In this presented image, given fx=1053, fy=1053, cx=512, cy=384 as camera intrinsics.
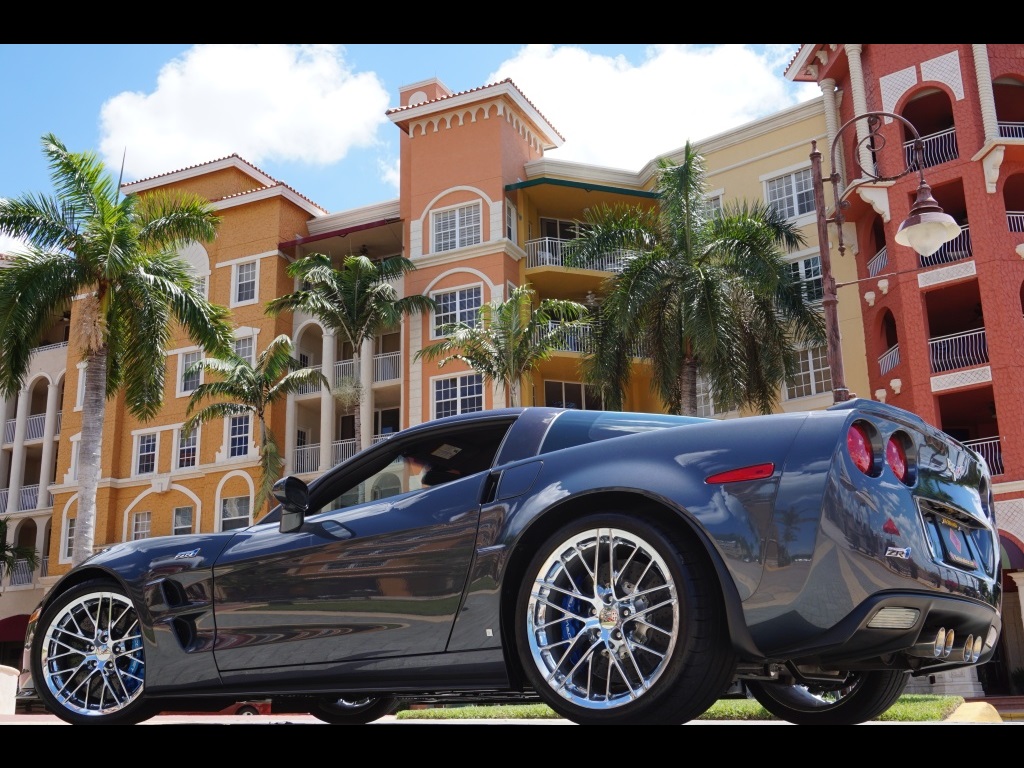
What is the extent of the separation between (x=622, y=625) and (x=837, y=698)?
1678 mm

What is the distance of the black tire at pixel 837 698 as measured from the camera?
4695mm

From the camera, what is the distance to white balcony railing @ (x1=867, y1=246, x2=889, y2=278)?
28.9 meters

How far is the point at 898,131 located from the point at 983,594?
90.7ft

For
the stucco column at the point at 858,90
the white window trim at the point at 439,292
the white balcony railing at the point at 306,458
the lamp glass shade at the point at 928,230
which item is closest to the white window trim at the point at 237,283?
the white balcony railing at the point at 306,458

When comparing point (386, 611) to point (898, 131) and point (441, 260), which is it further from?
point (441, 260)

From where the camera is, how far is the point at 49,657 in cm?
530

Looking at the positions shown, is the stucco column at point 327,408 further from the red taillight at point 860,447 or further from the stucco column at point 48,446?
the red taillight at point 860,447

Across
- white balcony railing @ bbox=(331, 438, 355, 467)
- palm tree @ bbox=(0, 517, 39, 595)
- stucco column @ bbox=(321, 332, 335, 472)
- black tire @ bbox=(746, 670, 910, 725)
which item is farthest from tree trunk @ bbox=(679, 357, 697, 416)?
palm tree @ bbox=(0, 517, 39, 595)

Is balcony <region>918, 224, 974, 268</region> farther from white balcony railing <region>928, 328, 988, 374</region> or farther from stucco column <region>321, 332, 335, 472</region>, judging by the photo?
stucco column <region>321, 332, 335, 472</region>

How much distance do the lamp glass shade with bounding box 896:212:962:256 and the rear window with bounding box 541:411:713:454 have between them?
8175 millimetres
